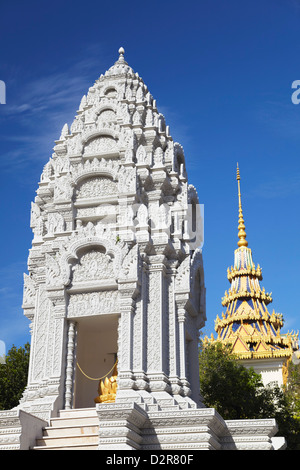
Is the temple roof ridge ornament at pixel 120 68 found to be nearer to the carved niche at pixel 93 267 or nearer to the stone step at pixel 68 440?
the carved niche at pixel 93 267

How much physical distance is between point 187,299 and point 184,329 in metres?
0.85

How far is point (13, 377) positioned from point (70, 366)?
497 inches

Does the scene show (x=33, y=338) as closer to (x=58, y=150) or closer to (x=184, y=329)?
(x=184, y=329)

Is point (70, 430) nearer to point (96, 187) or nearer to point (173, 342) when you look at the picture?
point (173, 342)

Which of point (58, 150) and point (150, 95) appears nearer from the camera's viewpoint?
point (58, 150)

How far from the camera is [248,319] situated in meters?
45.8

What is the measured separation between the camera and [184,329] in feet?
54.9

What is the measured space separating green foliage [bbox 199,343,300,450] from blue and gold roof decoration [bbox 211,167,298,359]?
462 inches

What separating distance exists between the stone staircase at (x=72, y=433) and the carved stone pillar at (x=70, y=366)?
714mm

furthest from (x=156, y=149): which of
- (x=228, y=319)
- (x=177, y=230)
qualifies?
(x=228, y=319)

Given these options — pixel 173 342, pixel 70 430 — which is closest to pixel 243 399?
pixel 173 342

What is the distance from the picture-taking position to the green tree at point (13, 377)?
26.7 meters
